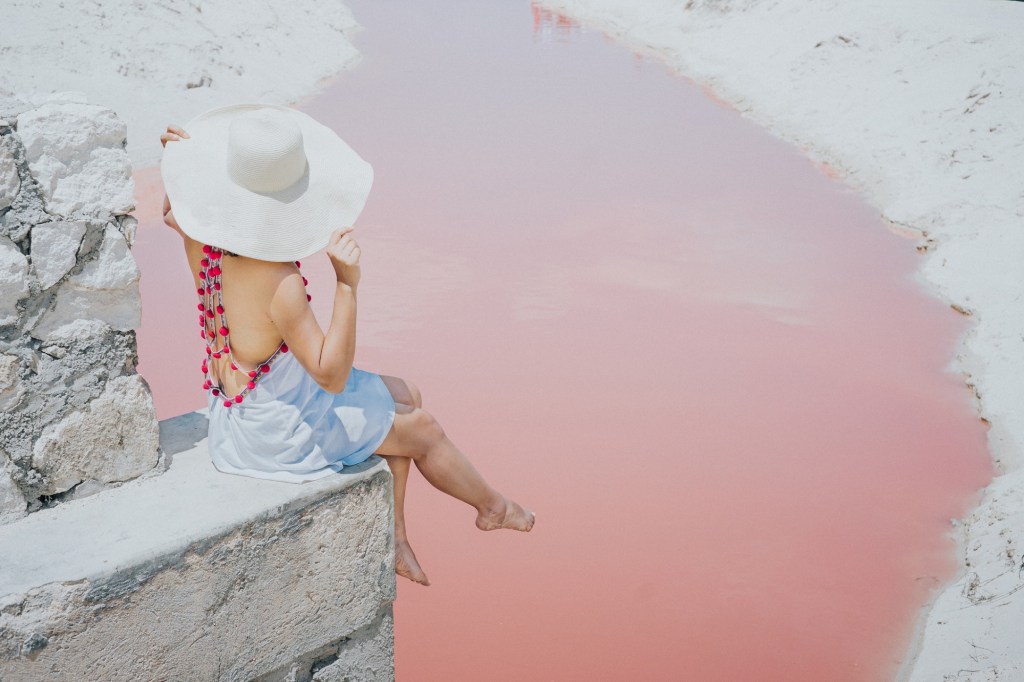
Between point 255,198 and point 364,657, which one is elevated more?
point 255,198

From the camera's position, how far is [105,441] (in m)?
2.27

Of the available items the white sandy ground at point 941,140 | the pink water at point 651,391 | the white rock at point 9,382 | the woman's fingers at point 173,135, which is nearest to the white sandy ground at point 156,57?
the pink water at point 651,391

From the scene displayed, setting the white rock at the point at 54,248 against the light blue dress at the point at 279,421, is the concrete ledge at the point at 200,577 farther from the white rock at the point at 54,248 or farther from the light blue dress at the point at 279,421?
the white rock at the point at 54,248

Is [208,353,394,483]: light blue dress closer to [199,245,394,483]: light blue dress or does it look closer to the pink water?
[199,245,394,483]: light blue dress

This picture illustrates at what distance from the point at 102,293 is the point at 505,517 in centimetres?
124

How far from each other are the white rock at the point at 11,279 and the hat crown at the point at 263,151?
46cm

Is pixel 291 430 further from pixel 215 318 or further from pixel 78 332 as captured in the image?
pixel 78 332

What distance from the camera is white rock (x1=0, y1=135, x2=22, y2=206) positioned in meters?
1.98

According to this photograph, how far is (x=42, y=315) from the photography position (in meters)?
2.14

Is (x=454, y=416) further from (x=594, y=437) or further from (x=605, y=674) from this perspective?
(x=605, y=674)

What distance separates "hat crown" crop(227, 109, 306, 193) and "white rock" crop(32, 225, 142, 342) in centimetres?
31

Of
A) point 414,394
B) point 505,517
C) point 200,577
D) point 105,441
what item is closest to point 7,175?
point 105,441

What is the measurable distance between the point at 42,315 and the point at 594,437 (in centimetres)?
288

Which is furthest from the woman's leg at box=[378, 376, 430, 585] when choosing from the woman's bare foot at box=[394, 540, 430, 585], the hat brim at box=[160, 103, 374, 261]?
the hat brim at box=[160, 103, 374, 261]
